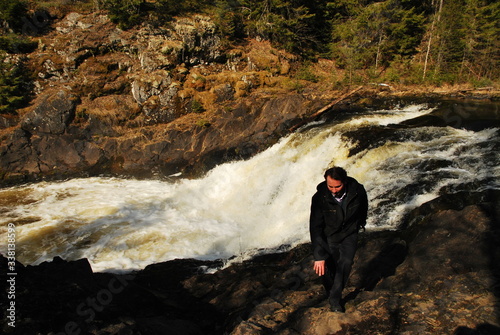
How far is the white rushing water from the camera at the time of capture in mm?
7434

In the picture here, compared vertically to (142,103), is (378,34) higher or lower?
higher

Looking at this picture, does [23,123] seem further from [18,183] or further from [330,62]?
[330,62]

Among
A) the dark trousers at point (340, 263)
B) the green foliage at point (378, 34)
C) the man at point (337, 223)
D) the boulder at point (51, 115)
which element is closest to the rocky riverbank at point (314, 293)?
the dark trousers at point (340, 263)

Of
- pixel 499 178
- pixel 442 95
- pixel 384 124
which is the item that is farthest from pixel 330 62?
pixel 499 178

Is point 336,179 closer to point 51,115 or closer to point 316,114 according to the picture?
point 316,114

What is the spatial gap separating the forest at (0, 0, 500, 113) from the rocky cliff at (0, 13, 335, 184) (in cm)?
113

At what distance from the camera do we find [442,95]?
1506cm

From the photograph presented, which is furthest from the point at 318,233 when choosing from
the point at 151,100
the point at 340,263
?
the point at 151,100

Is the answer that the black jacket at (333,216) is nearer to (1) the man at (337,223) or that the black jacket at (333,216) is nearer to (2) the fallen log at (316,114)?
(1) the man at (337,223)

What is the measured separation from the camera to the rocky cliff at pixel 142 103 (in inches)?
556

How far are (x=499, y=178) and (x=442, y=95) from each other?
10535mm

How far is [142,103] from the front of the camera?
1648 centimetres

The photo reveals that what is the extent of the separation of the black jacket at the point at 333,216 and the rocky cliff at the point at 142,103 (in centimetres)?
1011

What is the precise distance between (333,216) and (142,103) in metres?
15.6
